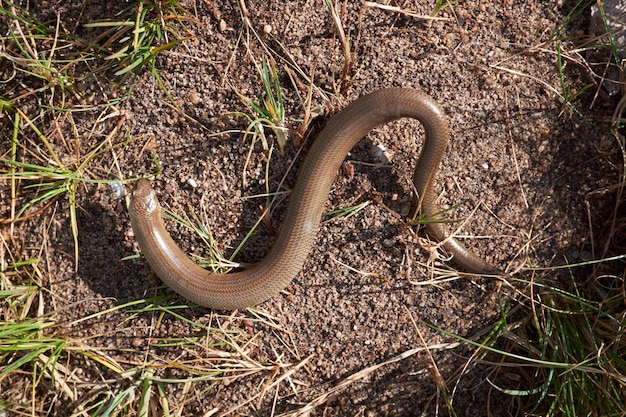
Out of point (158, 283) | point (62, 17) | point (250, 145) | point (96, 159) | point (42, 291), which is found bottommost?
point (42, 291)

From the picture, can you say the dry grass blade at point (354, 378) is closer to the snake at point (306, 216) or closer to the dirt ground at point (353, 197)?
the dirt ground at point (353, 197)

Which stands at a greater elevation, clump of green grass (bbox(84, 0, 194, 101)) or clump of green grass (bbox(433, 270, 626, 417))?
clump of green grass (bbox(84, 0, 194, 101))

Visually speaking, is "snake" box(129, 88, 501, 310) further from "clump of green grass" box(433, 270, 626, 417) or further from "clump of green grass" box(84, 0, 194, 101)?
"clump of green grass" box(84, 0, 194, 101)

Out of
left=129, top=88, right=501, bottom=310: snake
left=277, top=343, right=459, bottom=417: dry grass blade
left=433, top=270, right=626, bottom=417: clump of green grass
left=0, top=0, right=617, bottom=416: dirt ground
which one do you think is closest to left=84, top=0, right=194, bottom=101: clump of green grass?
left=0, top=0, right=617, bottom=416: dirt ground

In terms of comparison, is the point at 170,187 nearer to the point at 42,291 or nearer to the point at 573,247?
the point at 42,291

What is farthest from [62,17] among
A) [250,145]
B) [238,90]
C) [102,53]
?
[250,145]

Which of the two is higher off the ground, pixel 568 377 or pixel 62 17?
pixel 62 17
